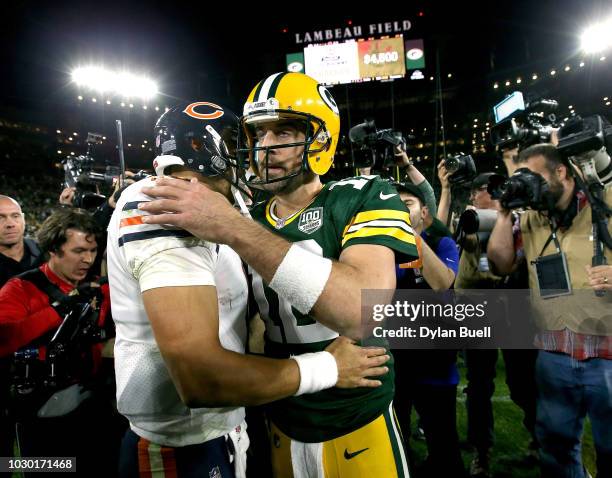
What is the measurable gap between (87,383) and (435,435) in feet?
8.08

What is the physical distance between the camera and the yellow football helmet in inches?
69.4

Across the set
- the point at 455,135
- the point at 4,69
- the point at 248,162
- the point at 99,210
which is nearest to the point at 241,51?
the point at 4,69

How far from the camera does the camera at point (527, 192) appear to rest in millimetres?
2477

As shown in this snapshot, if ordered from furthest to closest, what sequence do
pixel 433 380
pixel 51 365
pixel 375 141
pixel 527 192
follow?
pixel 375 141, pixel 433 380, pixel 527 192, pixel 51 365

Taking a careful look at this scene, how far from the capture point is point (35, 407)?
2.38 m

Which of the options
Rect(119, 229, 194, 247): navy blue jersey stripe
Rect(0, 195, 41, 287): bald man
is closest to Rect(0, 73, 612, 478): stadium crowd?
Rect(119, 229, 194, 247): navy blue jersey stripe

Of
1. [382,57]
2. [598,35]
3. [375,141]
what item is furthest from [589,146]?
[598,35]

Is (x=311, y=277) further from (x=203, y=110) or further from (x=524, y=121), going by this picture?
(x=524, y=121)

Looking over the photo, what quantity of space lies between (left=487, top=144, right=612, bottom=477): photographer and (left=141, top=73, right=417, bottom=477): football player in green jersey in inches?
58.9

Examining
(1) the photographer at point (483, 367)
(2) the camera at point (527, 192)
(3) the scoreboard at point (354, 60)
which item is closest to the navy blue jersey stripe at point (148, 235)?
(2) the camera at point (527, 192)

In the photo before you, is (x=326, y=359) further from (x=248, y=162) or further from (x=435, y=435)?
(x=435, y=435)

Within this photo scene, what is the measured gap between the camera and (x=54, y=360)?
93.0 inches

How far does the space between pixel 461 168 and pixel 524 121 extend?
832mm

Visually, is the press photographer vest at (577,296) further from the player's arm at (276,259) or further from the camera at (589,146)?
the player's arm at (276,259)
